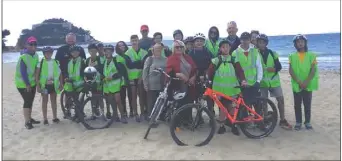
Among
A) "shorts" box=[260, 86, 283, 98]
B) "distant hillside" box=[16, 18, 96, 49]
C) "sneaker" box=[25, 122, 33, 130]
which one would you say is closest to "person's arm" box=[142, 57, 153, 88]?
"shorts" box=[260, 86, 283, 98]

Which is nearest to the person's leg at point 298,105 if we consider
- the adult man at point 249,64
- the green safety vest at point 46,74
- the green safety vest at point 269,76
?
the green safety vest at point 269,76

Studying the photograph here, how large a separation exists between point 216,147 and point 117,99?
2682 mm

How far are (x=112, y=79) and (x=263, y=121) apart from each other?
317 cm

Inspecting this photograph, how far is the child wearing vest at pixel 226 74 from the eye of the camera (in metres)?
6.28

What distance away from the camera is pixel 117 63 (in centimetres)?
734

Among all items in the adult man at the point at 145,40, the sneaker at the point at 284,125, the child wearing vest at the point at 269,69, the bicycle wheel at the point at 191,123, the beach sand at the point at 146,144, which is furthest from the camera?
the adult man at the point at 145,40

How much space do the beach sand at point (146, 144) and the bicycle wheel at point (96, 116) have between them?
0.55 ft

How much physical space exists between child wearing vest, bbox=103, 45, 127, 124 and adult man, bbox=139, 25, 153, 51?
0.81m

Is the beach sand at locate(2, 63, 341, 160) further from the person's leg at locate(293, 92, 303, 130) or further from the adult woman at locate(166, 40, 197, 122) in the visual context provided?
the adult woman at locate(166, 40, 197, 122)

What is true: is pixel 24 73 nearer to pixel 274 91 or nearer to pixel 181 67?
pixel 181 67

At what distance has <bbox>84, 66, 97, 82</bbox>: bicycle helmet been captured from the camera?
7.16 meters

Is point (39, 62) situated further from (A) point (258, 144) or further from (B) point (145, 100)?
(A) point (258, 144)

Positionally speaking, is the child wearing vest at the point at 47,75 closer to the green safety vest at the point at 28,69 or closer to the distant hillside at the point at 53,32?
the green safety vest at the point at 28,69

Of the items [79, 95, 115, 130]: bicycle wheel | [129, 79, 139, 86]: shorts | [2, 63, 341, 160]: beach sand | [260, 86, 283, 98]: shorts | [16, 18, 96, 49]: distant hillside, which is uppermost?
[16, 18, 96, 49]: distant hillside
